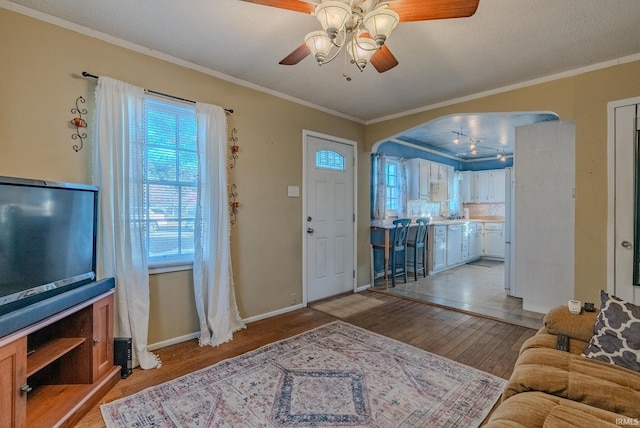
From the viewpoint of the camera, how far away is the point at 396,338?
9.51 feet

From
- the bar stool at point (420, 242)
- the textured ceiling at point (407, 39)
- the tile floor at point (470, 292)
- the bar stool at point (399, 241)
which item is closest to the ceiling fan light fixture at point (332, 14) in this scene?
the textured ceiling at point (407, 39)


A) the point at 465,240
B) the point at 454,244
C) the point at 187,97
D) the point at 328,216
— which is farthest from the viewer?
the point at 465,240

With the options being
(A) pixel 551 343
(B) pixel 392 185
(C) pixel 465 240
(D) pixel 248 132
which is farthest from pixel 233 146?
(C) pixel 465 240

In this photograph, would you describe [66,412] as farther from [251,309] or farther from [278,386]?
[251,309]

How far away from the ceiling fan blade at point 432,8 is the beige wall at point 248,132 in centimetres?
208

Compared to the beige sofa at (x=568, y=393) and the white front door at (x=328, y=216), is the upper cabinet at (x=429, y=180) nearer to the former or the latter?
the white front door at (x=328, y=216)

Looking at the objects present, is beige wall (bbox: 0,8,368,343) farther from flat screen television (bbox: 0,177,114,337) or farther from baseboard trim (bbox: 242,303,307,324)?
flat screen television (bbox: 0,177,114,337)

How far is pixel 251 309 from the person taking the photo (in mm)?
3316

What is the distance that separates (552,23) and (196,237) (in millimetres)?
3310

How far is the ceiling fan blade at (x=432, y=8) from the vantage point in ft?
4.73

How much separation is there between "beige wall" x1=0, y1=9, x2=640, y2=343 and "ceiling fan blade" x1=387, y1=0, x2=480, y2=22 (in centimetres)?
208

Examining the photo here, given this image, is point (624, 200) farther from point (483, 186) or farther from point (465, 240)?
point (483, 186)

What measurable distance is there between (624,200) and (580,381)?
2302 millimetres

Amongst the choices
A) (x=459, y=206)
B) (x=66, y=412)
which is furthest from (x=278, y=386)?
(x=459, y=206)
